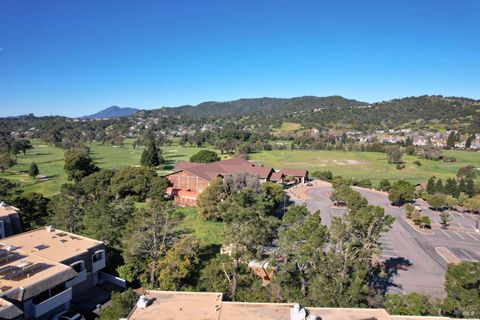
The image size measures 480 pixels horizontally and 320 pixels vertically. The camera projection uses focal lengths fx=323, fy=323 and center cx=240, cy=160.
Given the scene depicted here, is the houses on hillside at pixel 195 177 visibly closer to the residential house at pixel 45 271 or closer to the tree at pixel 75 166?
the tree at pixel 75 166

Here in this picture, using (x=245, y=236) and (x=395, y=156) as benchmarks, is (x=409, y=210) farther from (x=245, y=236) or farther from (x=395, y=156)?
(x=395, y=156)

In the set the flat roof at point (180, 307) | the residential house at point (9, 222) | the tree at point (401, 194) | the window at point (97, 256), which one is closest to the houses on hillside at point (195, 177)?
the tree at point (401, 194)

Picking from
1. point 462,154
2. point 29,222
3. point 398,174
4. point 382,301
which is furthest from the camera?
point 462,154

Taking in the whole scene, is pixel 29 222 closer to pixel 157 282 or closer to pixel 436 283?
pixel 157 282

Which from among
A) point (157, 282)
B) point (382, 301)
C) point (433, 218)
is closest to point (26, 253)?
point (157, 282)

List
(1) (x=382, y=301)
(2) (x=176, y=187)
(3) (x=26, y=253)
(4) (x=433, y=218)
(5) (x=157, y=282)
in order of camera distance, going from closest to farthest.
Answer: (1) (x=382, y=301), (3) (x=26, y=253), (5) (x=157, y=282), (4) (x=433, y=218), (2) (x=176, y=187)

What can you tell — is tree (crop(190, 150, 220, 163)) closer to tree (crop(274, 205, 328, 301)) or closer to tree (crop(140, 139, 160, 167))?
tree (crop(140, 139, 160, 167))

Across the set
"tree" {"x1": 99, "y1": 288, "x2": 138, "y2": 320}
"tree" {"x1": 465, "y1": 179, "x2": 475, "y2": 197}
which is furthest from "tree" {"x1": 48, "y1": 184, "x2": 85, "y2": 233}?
"tree" {"x1": 465, "y1": 179, "x2": 475, "y2": 197}
